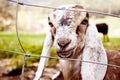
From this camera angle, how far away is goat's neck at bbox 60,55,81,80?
2039 millimetres

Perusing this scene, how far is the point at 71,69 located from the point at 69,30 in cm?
22

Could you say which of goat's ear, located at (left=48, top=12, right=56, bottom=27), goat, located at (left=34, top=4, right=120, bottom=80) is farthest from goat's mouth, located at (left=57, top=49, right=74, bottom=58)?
goat's ear, located at (left=48, top=12, right=56, bottom=27)

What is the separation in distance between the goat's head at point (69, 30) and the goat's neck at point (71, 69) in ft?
0.20

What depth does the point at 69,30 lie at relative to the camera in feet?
6.43

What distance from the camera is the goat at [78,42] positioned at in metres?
1.97

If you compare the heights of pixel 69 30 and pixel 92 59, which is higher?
pixel 69 30

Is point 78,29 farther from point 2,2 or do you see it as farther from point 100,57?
point 2,2

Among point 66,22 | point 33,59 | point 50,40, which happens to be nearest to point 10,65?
point 33,59

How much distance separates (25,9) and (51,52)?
281 millimetres

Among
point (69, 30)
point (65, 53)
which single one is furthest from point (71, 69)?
point (69, 30)

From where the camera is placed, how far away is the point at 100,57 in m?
2.01

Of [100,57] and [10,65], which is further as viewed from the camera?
[10,65]

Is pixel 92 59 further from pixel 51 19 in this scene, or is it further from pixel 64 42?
pixel 51 19

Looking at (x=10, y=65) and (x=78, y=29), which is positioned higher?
(x=78, y=29)
